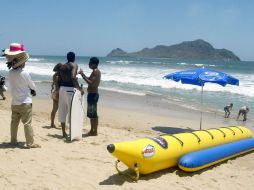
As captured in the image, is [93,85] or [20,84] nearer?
[20,84]

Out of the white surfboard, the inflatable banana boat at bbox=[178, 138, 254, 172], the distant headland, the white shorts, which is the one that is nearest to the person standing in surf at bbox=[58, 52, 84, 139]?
the white shorts

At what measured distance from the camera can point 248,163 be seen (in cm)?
714

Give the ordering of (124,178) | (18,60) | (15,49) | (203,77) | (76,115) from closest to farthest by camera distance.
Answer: (124,178)
(18,60)
(15,49)
(76,115)
(203,77)

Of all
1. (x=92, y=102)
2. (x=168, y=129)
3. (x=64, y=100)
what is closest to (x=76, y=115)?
(x=64, y=100)

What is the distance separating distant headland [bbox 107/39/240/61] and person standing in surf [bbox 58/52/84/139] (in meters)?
135

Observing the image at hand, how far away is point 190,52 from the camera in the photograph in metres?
147

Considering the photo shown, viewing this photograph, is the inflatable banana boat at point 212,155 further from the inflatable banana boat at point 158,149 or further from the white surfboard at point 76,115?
the white surfboard at point 76,115

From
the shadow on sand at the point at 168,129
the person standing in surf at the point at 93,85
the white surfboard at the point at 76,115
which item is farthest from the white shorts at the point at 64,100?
the shadow on sand at the point at 168,129

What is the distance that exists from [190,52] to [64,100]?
143 metres

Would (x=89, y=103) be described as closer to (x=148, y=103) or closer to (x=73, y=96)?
(x=73, y=96)

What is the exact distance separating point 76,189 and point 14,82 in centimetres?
226

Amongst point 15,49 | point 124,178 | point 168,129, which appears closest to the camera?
point 124,178

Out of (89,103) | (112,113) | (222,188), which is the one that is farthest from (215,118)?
(222,188)

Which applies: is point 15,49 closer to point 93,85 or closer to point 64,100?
point 64,100
